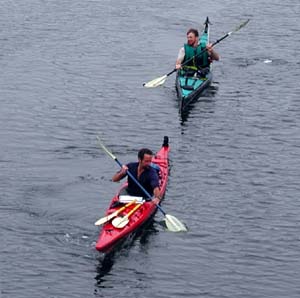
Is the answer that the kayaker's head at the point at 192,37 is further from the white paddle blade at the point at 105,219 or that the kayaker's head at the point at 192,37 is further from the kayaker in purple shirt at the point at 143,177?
the white paddle blade at the point at 105,219

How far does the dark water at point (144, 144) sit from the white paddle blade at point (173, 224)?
1.45 ft

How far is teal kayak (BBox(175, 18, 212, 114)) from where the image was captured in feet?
110

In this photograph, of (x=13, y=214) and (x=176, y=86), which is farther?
(x=176, y=86)

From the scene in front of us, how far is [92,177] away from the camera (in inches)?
1085

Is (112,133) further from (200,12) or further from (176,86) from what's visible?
(200,12)

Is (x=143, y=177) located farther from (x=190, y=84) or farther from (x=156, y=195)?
(x=190, y=84)

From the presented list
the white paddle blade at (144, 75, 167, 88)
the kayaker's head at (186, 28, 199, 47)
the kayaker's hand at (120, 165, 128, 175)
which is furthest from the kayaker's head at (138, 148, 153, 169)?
the white paddle blade at (144, 75, 167, 88)

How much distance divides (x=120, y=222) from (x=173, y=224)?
63.7 inches

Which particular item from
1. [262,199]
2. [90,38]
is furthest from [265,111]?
[90,38]

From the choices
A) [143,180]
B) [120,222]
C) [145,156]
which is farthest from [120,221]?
[145,156]

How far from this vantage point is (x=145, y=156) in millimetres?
23141

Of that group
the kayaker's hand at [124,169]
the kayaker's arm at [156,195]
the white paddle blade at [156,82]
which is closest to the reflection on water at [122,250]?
the kayaker's arm at [156,195]

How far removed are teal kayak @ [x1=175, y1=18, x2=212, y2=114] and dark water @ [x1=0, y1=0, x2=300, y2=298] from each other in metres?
0.43

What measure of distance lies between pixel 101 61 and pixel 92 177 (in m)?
13.4
